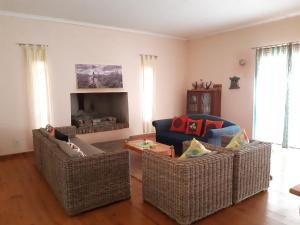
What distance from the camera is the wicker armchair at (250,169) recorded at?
8.67 ft

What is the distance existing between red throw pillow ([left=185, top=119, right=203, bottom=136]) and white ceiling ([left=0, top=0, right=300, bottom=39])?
84.5 inches

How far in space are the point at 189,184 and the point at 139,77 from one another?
440 cm

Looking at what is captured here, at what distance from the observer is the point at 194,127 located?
467 cm

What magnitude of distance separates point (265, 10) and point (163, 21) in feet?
6.63

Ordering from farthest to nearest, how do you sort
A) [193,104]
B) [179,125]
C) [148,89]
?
[193,104], [148,89], [179,125]

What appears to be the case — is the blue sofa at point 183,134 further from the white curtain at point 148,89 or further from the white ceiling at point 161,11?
the white ceiling at point 161,11

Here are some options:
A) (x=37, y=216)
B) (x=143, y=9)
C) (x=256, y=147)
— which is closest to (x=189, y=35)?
(x=143, y=9)

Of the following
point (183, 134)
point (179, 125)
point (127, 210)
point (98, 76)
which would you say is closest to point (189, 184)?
point (127, 210)

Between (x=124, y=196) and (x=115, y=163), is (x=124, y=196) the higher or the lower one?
the lower one

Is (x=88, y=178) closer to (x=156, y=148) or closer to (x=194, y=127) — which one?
(x=156, y=148)

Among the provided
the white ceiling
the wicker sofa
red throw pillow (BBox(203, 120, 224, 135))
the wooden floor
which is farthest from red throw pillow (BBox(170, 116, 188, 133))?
the wicker sofa

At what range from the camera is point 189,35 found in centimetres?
661

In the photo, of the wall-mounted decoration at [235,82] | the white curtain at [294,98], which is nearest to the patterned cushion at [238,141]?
the white curtain at [294,98]

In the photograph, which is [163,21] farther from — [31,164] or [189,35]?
[31,164]
